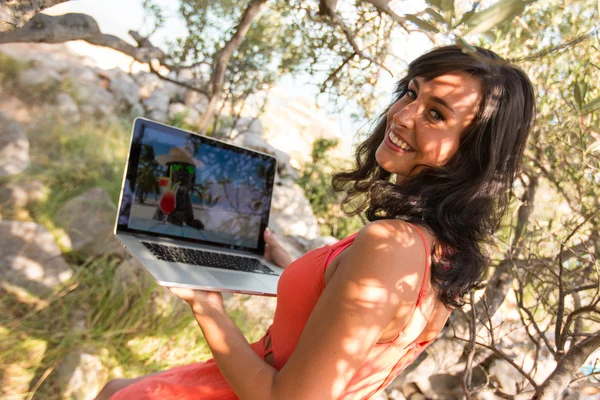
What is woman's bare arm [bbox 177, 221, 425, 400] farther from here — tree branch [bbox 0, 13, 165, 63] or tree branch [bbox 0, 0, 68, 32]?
tree branch [bbox 0, 13, 165, 63]

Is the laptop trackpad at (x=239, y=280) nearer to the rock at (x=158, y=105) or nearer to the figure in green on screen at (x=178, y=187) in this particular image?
the figure in green on screen at (x=178, y=187)

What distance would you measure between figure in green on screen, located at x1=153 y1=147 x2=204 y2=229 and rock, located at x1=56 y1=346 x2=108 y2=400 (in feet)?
3.53

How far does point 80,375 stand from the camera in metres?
2.48

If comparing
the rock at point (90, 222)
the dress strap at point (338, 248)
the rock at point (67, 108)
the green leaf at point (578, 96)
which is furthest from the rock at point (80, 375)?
the rock at point (67, 108)

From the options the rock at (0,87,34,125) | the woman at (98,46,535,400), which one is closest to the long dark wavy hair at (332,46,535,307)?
the woman at (98,46,535,400)

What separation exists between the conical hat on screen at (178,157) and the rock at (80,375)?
1.24m

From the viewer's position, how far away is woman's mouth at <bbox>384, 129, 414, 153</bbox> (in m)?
1.34

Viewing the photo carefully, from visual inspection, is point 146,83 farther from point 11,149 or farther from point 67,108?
point 11,149

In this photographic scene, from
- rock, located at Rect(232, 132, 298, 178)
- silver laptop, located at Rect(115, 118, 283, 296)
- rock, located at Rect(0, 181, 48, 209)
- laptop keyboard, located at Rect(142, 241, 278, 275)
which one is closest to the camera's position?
laptop keyboard, located at Rect(142, 241, 278, 275)

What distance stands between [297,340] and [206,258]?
80 cm

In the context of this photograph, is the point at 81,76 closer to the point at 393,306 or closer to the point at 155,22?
the point at 155,22

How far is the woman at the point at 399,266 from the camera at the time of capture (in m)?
0.99

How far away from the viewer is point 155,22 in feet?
14.7

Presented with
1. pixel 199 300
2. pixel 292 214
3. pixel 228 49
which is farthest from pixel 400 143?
pixel 292 214
